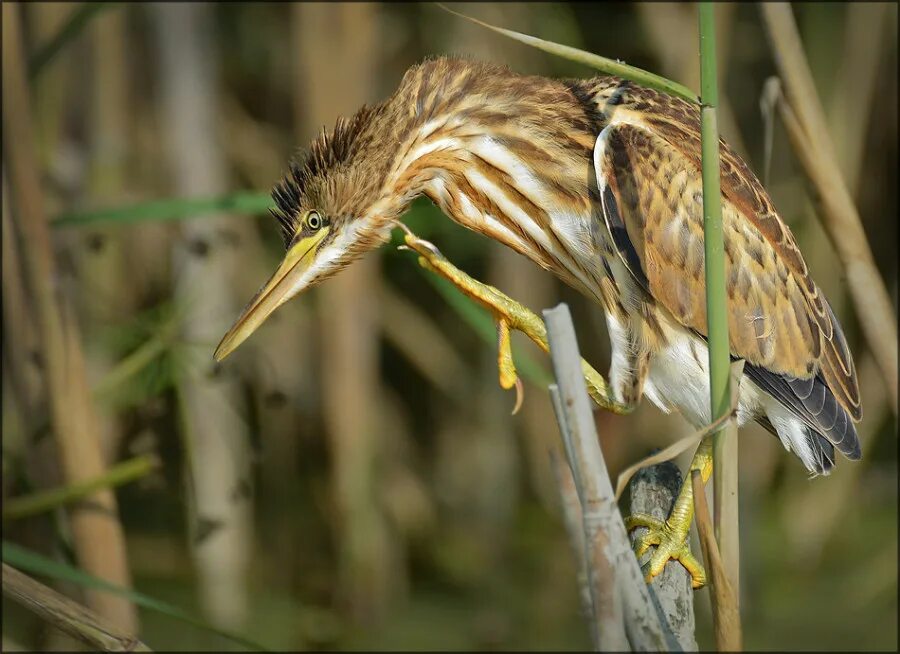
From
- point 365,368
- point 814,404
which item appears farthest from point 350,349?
point 814,404

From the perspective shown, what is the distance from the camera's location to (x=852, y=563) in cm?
398

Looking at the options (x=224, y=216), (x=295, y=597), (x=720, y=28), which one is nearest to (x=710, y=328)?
(x=720, y=28)

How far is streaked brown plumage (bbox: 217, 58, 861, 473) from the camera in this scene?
1.98 meters

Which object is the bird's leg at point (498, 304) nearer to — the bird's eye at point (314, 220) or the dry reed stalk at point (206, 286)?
the bird's eye at point (314, 220)

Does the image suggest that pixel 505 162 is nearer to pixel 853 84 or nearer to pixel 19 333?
pixel 19 333

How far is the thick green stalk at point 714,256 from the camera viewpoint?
1.30 meters

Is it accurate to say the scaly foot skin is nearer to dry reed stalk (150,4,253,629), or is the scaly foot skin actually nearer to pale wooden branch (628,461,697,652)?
pale wooden branch (628,461,697,652)

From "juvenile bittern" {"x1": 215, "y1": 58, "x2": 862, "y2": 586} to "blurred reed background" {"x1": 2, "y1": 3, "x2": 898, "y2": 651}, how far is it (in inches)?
31.6

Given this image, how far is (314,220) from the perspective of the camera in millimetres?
2031

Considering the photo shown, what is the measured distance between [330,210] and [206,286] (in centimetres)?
149

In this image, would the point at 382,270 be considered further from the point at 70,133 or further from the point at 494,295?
the point at 494,295

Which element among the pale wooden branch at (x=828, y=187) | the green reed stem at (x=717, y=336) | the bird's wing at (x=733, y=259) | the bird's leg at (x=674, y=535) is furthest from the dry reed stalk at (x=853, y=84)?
the green reed stem at (x=717, y=336)

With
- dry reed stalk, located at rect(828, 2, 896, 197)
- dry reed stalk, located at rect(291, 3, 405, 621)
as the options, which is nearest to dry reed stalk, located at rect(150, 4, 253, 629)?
dry reed stalk, located at rect(291, 3, 405, 621)

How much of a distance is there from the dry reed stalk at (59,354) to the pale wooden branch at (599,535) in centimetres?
126
